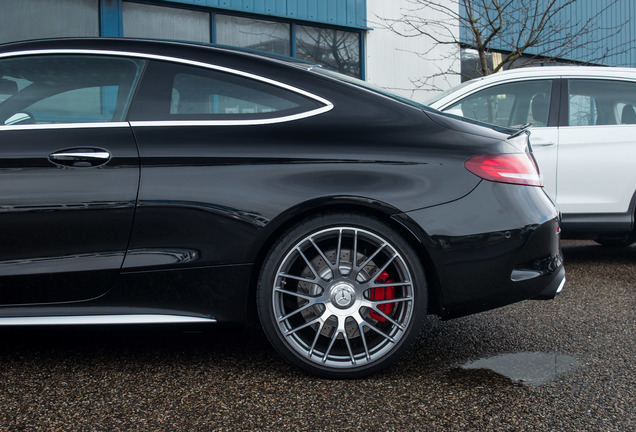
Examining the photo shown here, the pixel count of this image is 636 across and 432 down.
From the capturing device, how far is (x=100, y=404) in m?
2.62

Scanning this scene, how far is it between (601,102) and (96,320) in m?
4.82

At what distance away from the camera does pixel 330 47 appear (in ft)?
39.7

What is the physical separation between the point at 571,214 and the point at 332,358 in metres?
3.58

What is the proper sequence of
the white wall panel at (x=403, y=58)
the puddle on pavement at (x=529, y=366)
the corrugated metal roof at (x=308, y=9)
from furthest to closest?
the white wall panel at (x=403, y=58), the corrugated metal roof at (x=308, y=9), the puddle on pavement at (x=529, y=366)

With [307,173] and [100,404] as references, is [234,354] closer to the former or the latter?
[100,404]

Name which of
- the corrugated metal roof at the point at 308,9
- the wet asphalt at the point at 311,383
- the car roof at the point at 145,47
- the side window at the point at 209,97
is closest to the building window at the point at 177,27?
the corrugated metal roof at the point at 308,9

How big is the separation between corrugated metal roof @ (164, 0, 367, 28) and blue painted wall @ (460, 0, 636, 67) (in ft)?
19.2

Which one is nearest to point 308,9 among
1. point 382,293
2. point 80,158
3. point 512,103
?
point 512,103

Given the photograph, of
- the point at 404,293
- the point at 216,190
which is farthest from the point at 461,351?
the point at 216,190

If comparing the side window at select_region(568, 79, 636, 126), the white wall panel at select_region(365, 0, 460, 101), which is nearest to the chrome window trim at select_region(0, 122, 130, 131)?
the side window at select_region(568, 79, 636, 126)

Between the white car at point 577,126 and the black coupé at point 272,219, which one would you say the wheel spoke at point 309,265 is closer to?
the black coupé at point 272,219

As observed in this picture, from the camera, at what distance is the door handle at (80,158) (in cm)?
287

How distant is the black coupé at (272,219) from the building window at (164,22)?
7.00 m

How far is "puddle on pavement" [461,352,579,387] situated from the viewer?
2942mm
